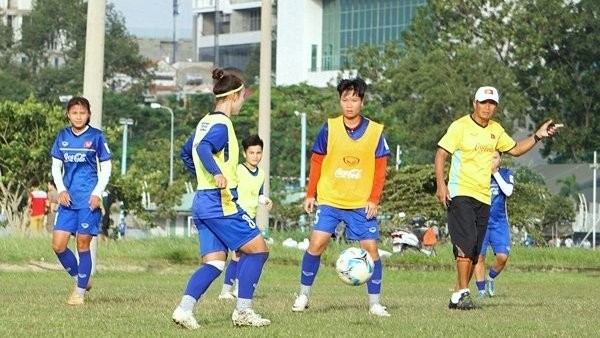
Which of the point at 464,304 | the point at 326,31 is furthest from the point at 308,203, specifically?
the point at 326,31

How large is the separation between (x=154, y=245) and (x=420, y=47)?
A: 48445 millimetres

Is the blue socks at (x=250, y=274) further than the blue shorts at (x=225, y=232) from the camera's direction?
Yes

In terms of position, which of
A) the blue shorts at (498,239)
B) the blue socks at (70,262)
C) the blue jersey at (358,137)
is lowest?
the blue socks at (70,262)

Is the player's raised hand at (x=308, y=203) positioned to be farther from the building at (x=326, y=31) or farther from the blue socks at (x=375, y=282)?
the building at (x=326, y=31)

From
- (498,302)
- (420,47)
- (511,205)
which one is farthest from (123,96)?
(498,302)

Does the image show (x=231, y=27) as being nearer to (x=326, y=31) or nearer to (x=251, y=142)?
(x=326, y=31)

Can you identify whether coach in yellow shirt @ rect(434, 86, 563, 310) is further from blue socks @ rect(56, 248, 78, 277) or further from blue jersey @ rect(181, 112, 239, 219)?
blue socks @ rect(56, 248, 78, 277)

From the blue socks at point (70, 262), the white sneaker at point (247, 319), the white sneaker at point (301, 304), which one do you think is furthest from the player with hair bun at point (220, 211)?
the blue socks at point (70, 262)

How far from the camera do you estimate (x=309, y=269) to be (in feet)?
50.3

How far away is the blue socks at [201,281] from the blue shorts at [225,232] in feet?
0.50

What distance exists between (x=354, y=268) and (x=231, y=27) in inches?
5749

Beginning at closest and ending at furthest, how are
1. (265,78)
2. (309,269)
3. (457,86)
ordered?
1. (309,269)
2. (265,78)
3. (457,86)

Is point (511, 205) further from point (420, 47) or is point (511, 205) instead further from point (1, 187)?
point (420, 47)

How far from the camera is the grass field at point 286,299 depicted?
12.7 metres
